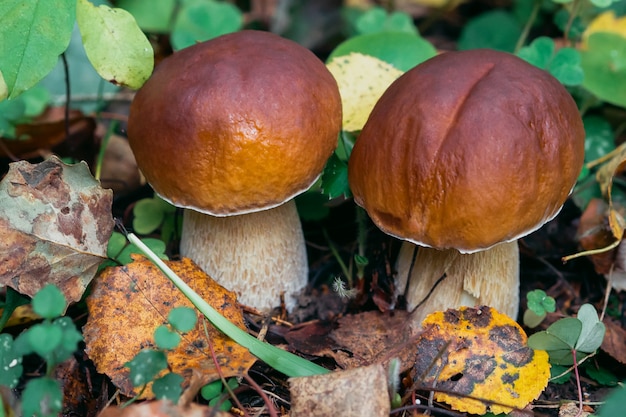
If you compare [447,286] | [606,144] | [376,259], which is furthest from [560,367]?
[606,144]

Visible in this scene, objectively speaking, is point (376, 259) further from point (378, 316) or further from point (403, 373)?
point (403, 373)

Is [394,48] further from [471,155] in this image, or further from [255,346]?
[255,346]

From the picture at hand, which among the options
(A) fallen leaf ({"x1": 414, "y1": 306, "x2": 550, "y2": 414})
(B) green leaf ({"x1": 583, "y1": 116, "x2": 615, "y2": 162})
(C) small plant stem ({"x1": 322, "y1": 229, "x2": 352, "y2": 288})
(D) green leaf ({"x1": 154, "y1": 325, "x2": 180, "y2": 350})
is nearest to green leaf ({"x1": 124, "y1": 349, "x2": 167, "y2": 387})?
(D) green leaf ({"x1": 154, "y1": 325, "x2": 180, "y2": 350})

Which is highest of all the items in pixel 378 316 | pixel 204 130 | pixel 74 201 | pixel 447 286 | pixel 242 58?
pixel 242 58

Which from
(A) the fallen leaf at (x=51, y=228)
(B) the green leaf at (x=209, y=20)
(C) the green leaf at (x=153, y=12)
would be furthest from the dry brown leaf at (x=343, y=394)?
(C) the green leaf at (x=153, y=12)

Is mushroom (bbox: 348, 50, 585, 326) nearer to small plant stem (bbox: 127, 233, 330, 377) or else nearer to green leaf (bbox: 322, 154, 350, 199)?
green leaf (bbox: 322, 154, 350, 199)
